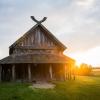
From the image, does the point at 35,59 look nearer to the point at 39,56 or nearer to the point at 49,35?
the point at 39,56

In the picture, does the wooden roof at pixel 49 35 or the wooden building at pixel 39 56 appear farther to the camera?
the wooden roof at pixel 49 35

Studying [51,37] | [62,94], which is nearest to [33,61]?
[51,37]

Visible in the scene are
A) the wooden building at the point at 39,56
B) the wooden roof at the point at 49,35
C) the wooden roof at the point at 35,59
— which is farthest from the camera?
the wooden roof at the point at 49,35

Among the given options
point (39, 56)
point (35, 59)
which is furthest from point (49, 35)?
point (35, 59)

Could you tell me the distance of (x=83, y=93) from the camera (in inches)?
906

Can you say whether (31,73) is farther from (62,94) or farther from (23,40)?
(62,94)

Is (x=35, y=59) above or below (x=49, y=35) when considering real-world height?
below

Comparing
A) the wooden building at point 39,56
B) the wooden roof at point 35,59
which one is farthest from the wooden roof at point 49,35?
the wooden roof at point 35,59

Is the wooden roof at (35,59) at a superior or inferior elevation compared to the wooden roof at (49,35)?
inferior

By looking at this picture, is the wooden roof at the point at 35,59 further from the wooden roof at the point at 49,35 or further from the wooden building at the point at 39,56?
the wooden roof at the point at 49,35

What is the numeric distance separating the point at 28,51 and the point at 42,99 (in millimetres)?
15149

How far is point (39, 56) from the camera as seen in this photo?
34.0 m

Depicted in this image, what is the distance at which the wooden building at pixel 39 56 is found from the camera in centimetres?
3347

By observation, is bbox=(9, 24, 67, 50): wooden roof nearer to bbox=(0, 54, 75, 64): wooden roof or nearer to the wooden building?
the wooden building
